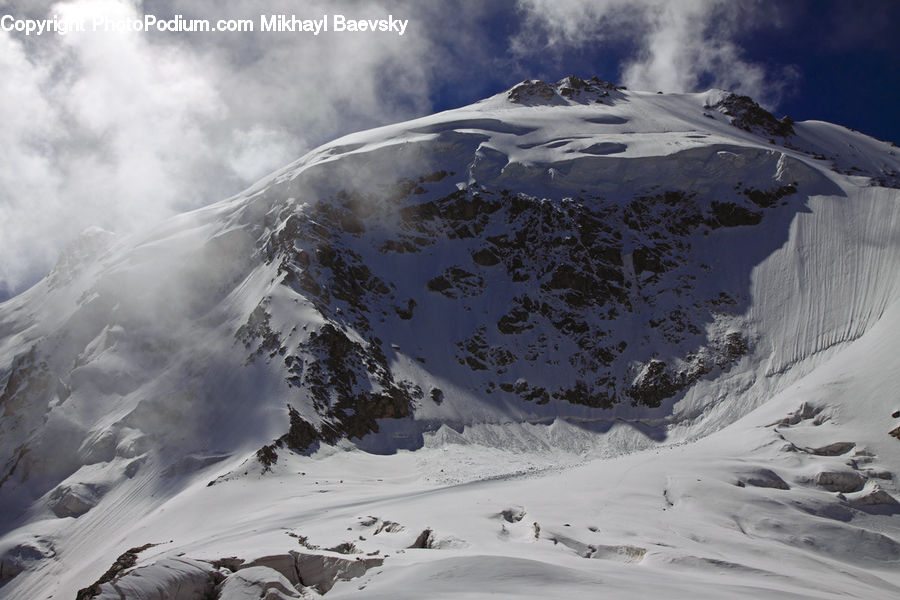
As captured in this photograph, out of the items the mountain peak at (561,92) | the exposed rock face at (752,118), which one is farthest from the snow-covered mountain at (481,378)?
the mountain peak at (561,92)

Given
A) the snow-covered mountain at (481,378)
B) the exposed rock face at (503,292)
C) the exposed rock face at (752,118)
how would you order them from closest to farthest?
the snow-covered mountain at (481,378) → the exposed rock face at (503,292) → the exposed rock face at (752,118)

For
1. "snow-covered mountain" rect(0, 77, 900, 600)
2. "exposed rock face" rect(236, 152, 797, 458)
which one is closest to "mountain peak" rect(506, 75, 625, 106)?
"snow-covered mountain" rect(0, 77, 900, 600)

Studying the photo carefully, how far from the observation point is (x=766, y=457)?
31641mm

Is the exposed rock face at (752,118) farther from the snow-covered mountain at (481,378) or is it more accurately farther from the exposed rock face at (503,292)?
the exposed rock face at (503,292)

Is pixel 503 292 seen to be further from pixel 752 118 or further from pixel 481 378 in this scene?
pixel 752 118

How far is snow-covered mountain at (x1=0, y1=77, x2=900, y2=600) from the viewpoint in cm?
1961

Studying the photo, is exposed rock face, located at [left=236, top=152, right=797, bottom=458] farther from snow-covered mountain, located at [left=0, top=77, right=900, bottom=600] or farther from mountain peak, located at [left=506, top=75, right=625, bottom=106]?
mountain peak, located at [left=506, top=75, right=625, bottom=106]

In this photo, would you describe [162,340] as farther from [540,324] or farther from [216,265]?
[540,324]

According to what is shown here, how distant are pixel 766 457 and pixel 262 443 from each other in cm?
2560

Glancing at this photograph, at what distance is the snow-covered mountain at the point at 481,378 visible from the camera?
772 inches

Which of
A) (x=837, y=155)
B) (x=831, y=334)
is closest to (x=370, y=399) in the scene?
(x=831, y=334)

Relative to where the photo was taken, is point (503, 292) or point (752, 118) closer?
point (503, 292)

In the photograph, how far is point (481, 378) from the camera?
52.5 meters

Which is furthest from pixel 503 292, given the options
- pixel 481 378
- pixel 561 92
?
pixel 561 92
